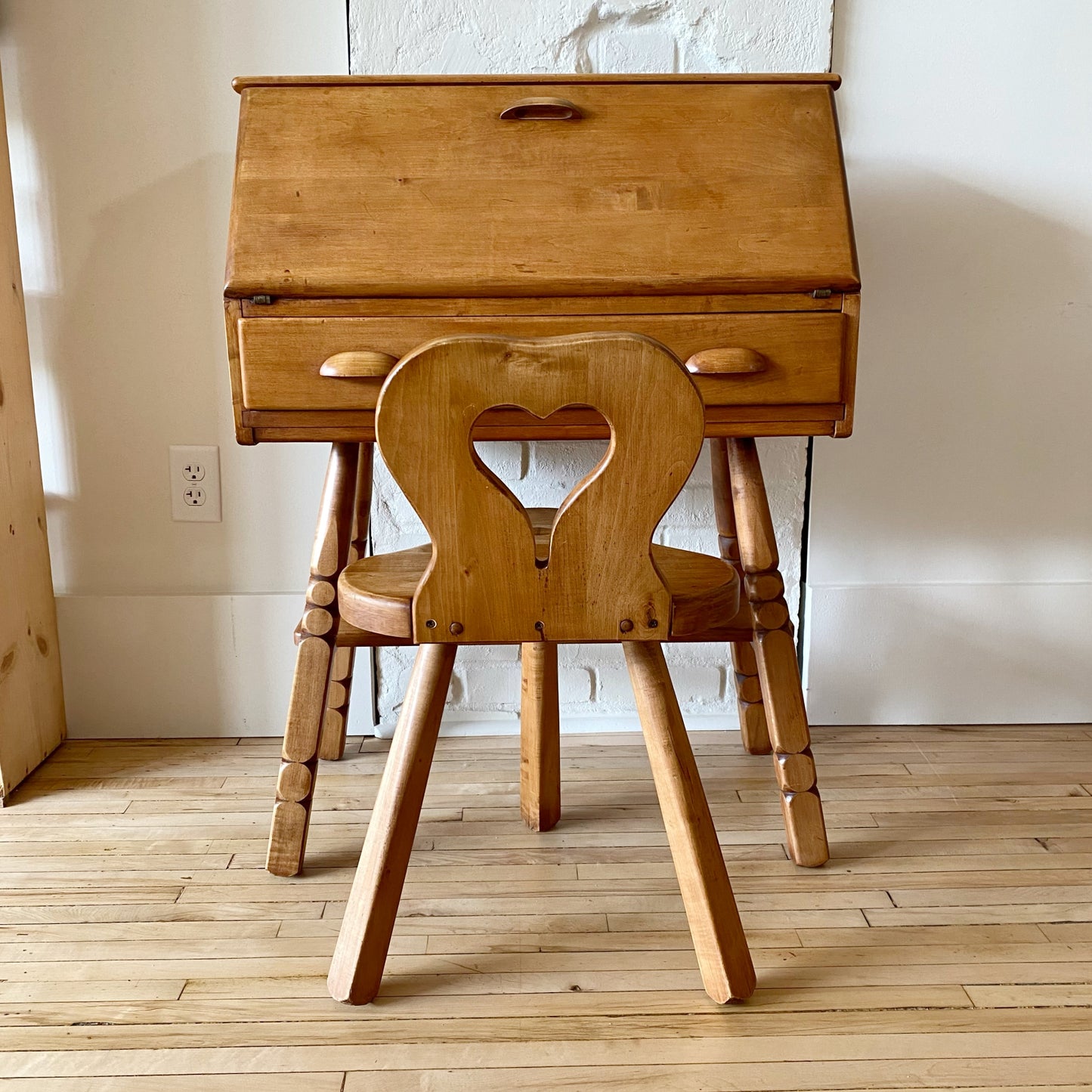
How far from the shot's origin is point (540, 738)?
4.59ft

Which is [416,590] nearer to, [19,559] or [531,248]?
[531,248]

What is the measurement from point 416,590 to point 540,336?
0.42m

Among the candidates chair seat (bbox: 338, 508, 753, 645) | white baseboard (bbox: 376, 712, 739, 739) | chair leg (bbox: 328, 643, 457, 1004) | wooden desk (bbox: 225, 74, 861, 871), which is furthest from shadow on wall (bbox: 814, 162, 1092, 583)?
chair leg (bbox: 328, 643, 457, 1004)

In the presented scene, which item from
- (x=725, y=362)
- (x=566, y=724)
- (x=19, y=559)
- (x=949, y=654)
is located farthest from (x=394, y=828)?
(x=949, y=654)

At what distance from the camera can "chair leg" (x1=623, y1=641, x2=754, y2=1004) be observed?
3.44 feet

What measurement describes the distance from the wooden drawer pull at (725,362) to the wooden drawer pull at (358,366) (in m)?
0.37

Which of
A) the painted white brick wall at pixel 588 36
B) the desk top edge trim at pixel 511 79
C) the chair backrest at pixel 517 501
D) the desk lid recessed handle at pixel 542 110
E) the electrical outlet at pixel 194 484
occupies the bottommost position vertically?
the electrical outlet at pixel 194 484

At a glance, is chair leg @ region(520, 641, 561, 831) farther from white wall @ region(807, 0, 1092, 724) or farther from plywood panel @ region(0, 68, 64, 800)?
plywood panel @ region(0, 68, 64, 800)

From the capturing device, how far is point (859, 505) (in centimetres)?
179

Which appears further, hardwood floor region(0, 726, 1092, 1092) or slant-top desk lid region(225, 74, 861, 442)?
slant-top desk lid region(225, 74, 861, 442)

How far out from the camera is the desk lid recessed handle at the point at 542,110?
1312 millimetres

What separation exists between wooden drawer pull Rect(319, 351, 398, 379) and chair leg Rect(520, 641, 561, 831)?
0.40 m

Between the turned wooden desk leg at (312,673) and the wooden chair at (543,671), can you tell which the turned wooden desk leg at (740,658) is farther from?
the turned wooden desk leg at (312,673)

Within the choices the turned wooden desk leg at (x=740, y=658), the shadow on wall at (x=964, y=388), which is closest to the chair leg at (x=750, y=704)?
the turned wooden desk leg at (x=740, y=658)
